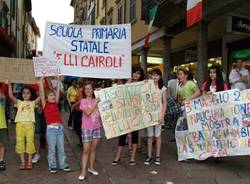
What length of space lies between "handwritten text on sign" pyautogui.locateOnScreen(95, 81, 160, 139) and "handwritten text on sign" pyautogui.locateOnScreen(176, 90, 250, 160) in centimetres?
64

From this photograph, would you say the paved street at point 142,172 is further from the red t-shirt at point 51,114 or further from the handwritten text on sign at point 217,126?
the red t-shirt at point 51,114

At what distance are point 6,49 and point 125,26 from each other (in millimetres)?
19171

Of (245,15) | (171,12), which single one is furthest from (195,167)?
(171,12)

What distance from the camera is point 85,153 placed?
6.70 meters

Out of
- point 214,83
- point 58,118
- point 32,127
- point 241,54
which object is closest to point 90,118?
point 58,118

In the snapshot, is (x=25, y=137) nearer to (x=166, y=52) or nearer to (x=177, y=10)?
(x=177, y=10)

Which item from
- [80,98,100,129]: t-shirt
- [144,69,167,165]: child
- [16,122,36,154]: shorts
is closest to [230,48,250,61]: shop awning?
[144,69,167,165]: child

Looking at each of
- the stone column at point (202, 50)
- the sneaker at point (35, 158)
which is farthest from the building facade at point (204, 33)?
the sneaker at point (35, 158)

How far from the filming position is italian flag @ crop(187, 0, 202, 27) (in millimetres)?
9203

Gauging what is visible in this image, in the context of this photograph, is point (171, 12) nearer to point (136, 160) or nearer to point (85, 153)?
point (136, 160)

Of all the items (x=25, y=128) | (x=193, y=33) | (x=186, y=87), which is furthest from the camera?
(x=193, y=33)

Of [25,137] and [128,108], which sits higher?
[128,108]

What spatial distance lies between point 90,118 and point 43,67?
118 cm

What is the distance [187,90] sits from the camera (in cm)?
813
